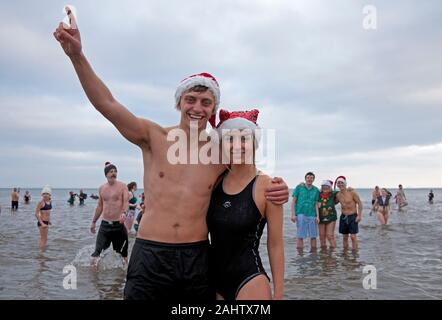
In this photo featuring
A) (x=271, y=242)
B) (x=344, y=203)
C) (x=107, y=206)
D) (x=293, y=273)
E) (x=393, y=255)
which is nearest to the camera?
A: (x=271, y=242)

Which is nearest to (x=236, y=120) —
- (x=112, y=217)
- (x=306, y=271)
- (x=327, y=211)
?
(x=306, y=271)

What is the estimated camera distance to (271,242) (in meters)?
2.76

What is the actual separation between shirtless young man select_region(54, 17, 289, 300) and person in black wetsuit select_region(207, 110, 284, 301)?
3.4 inches

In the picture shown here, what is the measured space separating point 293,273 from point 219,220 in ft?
18.0

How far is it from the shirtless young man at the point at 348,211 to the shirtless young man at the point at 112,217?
609 centimetres

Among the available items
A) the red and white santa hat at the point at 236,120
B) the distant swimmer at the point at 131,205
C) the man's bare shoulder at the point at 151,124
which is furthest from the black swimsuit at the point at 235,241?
the distant swimmer at the point at 131,205

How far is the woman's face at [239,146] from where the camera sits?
2801 mm

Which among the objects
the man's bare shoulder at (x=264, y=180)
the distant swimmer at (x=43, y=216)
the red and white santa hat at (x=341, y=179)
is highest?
the red and white santa hat at (x=341, y=179)

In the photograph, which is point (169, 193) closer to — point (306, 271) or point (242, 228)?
point (242, 228)

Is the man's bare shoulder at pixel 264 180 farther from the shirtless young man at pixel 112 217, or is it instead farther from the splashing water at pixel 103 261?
the splashing water at pixel 103 261
